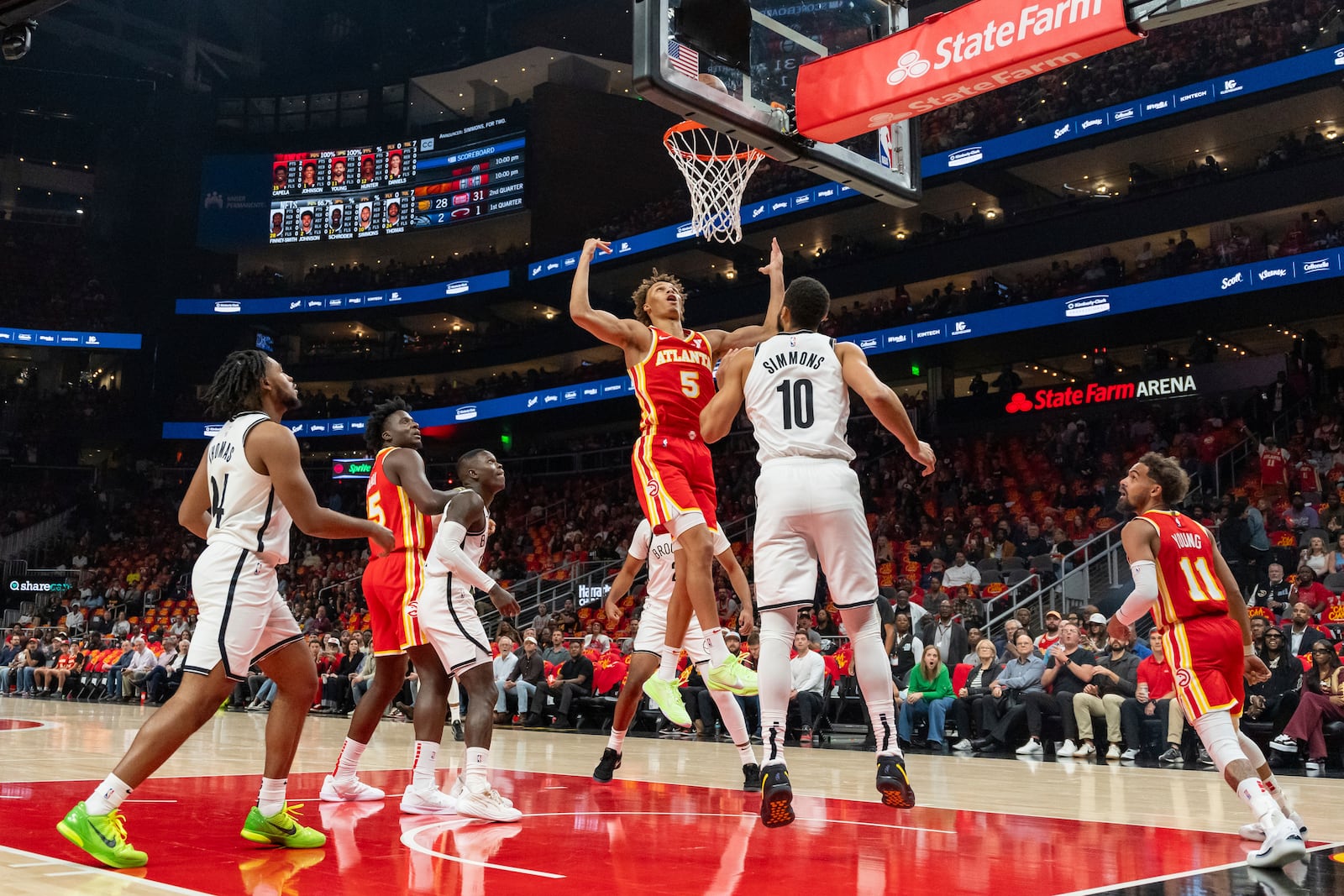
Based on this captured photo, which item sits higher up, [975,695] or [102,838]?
[975,695]

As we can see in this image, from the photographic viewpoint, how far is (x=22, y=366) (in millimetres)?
33312

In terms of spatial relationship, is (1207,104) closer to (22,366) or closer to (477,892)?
(477,892)

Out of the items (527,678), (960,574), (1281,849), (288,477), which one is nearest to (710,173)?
(288,477)

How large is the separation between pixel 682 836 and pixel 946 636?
24.7 feet

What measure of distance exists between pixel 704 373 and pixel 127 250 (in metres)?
32.6

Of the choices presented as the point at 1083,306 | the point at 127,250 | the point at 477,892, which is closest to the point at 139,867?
the point at 477,892

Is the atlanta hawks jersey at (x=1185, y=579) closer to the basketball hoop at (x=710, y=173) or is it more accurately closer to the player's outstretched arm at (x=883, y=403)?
the player's outstretched arm at (x=883, y=403)

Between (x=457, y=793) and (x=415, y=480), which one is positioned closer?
(x=415, y=480)

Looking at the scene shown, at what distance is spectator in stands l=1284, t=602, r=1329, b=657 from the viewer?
9.80 meters

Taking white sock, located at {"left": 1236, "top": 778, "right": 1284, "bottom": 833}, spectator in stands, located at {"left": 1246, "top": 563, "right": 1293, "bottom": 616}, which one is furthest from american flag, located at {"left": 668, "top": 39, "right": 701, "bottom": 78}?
spectator in stands, located at {"left": 1246, "top": 563, "right": 1293, "bottom": 616}

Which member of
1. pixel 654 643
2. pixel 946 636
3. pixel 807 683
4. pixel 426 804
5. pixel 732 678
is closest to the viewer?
pixel 426 804

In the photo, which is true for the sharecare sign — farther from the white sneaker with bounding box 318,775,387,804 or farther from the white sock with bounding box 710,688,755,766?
the white sneaker with bounding box 318,775,387,804

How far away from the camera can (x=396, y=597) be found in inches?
226

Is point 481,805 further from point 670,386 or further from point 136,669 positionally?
point 136,669
